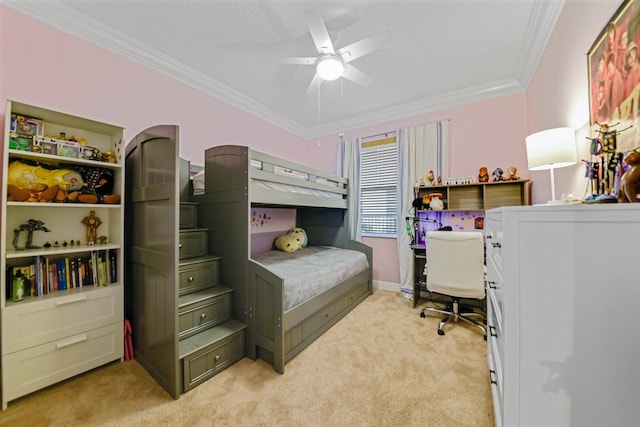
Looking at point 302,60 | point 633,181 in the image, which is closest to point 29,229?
point 302,60

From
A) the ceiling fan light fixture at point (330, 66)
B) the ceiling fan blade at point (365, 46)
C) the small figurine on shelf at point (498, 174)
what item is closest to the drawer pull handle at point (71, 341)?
the ceiling fan light fixture at point (330, 66)

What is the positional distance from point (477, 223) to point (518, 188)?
0.59 meters

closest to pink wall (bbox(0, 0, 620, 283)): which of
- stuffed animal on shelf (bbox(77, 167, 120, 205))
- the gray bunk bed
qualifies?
stuffed animal on shelf (bbox(77, 167, 120, 205))

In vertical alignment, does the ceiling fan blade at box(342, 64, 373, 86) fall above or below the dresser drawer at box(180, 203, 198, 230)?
above

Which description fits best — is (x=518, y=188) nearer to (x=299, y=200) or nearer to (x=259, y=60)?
(x=299, y=200)

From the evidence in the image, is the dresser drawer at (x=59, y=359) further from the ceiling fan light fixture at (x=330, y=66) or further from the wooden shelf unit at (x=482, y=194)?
the wooden shelf unit at (x=482, y=194)

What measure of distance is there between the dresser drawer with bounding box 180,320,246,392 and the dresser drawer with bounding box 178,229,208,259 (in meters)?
0.69

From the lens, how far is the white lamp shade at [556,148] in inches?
55.4

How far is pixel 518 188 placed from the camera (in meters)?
2.79

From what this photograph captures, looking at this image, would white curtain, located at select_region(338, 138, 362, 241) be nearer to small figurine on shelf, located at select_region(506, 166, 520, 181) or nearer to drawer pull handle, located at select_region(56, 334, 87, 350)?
small figurine on shelf, located at select_region(506, 166, 520, 181)

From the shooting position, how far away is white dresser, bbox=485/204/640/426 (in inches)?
27.0

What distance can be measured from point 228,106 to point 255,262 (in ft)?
7.51

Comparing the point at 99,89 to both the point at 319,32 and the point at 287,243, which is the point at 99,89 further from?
the point at 287,243

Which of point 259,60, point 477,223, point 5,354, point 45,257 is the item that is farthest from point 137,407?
point 477,223
